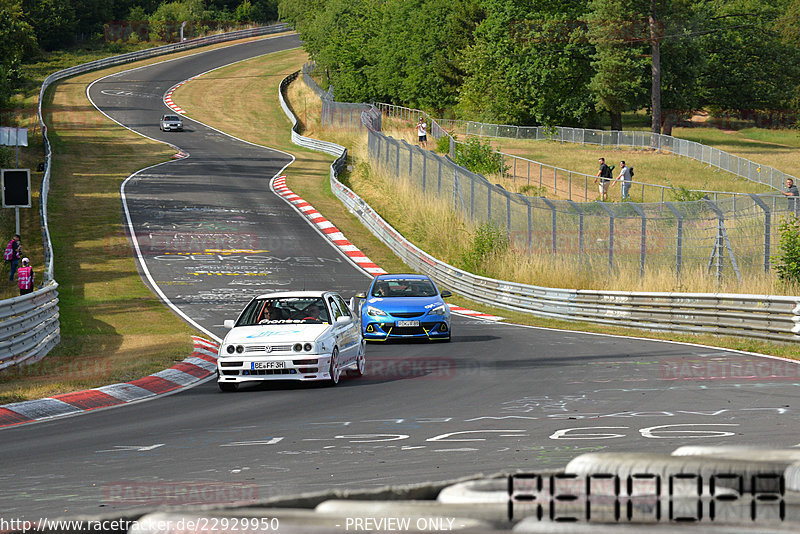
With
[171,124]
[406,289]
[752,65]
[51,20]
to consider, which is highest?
[51,20]

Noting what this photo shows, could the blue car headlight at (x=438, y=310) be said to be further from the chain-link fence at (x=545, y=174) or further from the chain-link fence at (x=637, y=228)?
the chain-link fence at (x=545, y=174)

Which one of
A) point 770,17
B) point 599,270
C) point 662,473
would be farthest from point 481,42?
point 662,473

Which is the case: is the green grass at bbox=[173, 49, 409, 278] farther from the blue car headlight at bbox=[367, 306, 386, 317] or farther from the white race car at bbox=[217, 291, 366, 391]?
the white race car at bbox=[217, 291, 366, 391]

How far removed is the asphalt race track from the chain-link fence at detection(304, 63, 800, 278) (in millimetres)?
3517

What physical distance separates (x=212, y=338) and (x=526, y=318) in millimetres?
8933

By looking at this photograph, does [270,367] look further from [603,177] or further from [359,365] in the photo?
[603,177]

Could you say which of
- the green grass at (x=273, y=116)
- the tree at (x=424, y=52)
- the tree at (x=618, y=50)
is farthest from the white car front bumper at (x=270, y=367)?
the tree at (x=424, y=52)

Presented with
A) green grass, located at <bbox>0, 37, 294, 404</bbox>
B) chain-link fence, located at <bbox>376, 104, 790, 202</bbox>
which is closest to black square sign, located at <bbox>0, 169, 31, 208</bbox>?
green grass, located at <bbox>0, 37, 294, 404</bbox>

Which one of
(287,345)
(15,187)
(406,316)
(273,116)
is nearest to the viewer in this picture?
(287,345)

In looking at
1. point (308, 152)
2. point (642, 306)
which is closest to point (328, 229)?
point (642, 306)

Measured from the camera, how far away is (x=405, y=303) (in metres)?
21.1

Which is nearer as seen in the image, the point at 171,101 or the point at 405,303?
the point at 405,303

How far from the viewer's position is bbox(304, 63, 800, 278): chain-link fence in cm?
2172

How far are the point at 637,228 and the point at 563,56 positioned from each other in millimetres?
56193
